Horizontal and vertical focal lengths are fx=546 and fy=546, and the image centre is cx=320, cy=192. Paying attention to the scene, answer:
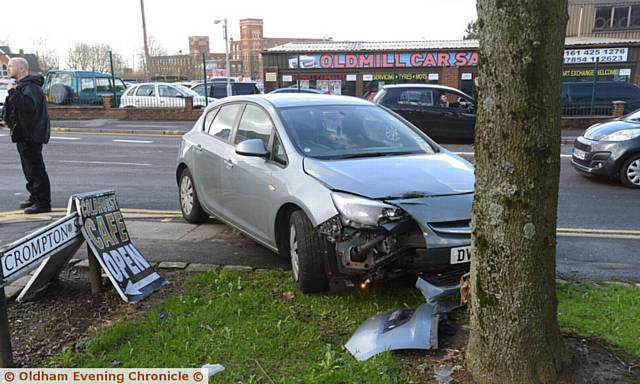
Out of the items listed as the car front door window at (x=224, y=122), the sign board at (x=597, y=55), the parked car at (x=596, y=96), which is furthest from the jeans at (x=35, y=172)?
the sign board at (x=597, y=55)

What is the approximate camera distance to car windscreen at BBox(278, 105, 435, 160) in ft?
16.0

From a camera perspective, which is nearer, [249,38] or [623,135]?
[623,135]

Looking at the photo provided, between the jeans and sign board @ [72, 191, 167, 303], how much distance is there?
3289mm

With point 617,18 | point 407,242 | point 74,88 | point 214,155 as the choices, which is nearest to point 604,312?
point 407,242

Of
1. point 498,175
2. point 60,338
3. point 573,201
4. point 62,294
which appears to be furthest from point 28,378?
point 573,201

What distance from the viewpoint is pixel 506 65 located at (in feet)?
8.82

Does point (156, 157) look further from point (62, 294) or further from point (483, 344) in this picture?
point (483, 344)

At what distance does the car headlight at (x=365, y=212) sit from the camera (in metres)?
3.82

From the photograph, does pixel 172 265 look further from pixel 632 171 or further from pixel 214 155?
pixel 632 171

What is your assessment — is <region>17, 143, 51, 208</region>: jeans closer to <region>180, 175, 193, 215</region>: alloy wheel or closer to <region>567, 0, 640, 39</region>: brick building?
<region>180, 175, 193, 215</region>: alloy wheel

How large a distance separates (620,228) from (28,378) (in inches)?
249

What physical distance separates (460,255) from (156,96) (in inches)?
887

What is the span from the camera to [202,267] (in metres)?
5.09

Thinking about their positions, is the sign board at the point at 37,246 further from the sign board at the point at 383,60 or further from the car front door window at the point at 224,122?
the sign board at the point at 383,60
